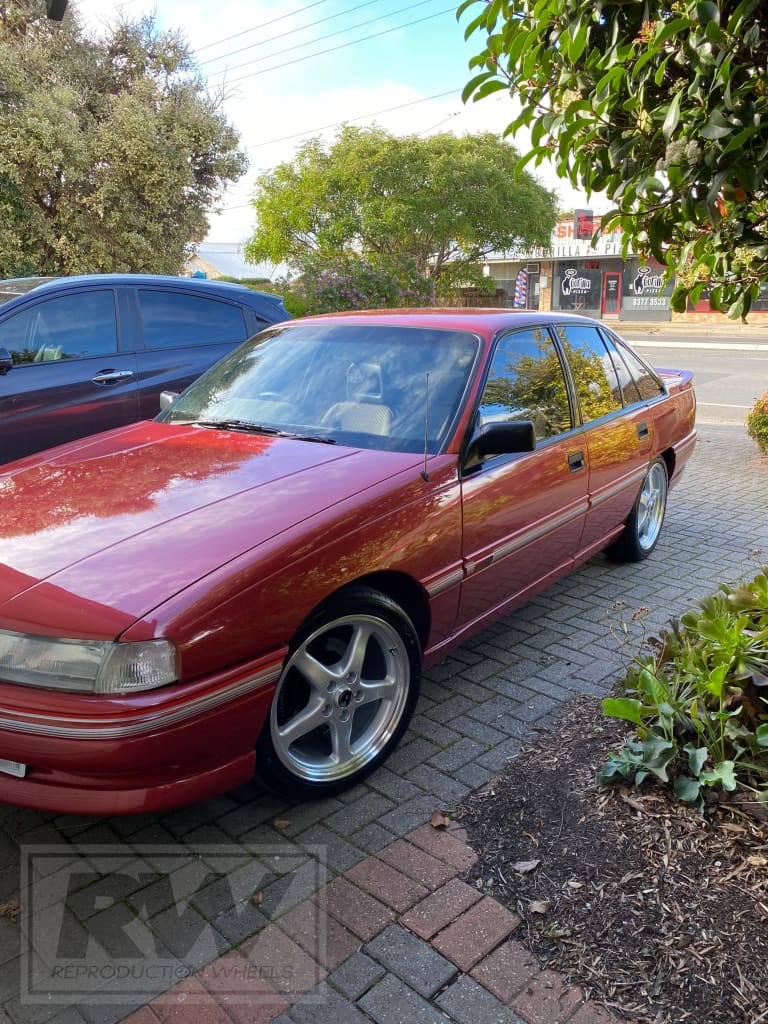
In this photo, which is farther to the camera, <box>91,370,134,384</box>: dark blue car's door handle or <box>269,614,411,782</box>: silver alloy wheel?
<box>91,370,134,384</box>: dark blue car's door handle

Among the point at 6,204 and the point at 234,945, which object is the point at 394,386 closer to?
the point at 234,945

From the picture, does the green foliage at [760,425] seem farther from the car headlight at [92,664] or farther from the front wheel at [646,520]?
the car headlight at [92,664]

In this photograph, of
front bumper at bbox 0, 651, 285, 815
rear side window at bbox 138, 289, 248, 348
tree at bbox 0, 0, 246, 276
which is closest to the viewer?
front bumper at bbox 0, 651, 285, 815

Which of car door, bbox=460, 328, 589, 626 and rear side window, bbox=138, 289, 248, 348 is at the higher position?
rear side window, bbox=138, 289, 248, 348

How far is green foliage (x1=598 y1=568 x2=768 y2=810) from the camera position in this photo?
257cm

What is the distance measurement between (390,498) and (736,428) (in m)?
9.56

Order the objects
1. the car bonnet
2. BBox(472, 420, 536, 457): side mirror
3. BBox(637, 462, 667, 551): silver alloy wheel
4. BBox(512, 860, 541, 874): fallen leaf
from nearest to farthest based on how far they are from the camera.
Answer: the car bonnet, BBox(512, 860, 541, 874): fallen leaf, BBox(472, 420, 536, 457): side mirror, BBox(637, 462, 667, 551): silver alloy wheel

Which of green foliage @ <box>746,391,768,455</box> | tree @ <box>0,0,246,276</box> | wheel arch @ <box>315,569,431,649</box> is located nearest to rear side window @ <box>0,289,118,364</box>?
wheel arch @ <box>315,569,431,649</box>

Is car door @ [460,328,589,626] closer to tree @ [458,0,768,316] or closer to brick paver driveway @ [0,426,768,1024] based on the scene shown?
brick paver driveway @ [0,426,768,1024]

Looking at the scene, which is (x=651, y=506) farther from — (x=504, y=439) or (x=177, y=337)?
(x=177, y=337)

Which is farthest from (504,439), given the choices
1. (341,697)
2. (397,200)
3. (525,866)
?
(397,200)

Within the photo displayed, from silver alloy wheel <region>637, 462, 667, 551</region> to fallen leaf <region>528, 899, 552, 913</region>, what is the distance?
3356mm

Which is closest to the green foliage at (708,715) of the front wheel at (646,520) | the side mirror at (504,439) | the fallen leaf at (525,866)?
the fallen leaf at (525,866)

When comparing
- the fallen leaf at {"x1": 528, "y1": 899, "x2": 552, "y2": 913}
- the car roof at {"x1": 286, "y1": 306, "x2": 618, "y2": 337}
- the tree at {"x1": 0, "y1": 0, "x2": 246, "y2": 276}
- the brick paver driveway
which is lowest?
the brick paver driveway
